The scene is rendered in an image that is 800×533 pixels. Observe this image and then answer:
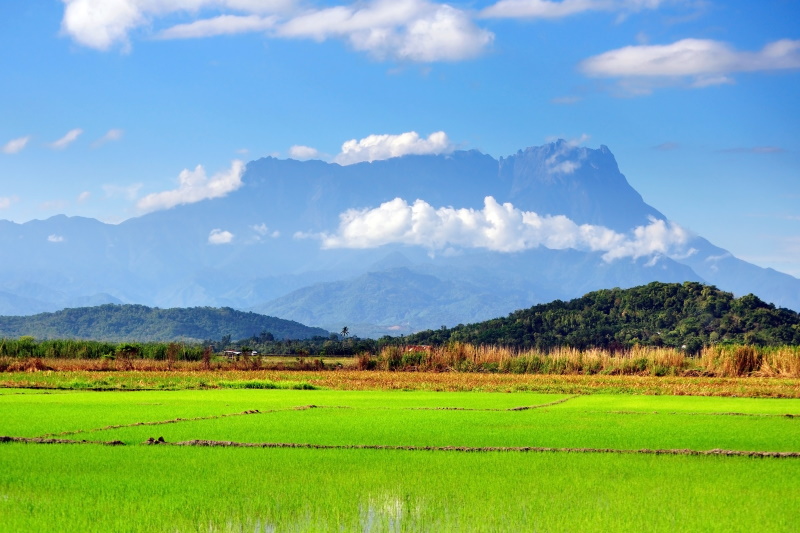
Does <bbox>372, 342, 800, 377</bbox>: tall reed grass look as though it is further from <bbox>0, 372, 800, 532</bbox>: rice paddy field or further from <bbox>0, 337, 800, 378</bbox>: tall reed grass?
<bbox>0, 372, 800, 532</bbox>: rice paddy field

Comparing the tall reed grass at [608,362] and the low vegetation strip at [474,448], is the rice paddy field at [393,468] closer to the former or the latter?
the low vegetation strip at [474,448]

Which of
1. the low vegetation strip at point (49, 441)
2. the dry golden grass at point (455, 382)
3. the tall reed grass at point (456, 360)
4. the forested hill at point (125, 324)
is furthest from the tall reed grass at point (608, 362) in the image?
the forested hill at point (125, 324)

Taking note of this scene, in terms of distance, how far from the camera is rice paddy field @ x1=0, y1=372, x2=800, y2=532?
34.8ft

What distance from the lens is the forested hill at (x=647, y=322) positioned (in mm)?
70625

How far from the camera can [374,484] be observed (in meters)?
12.7

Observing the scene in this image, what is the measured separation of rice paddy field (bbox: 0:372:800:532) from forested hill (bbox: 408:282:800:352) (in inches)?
1942

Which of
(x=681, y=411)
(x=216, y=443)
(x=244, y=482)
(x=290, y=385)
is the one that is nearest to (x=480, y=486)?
(x=244, y=482)

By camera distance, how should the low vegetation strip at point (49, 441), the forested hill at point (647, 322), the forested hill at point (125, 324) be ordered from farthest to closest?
the forested hill at point (125, 324) < the forested hill at point (647, 322) < the low vegetation strip at point (49, 441)

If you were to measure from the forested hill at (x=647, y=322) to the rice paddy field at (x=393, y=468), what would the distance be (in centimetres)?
4932

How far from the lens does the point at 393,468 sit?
45.9 ft

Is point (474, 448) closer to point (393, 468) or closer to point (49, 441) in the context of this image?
point (393, 468)

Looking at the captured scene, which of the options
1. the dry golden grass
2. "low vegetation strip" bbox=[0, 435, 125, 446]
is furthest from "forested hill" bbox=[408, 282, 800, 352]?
"low vegetation strip" bbox=[0, 435, 125, 446]

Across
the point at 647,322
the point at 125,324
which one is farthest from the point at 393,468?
the point at 125,324

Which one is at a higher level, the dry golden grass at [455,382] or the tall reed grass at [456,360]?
the tall reed grass at [456,360]
